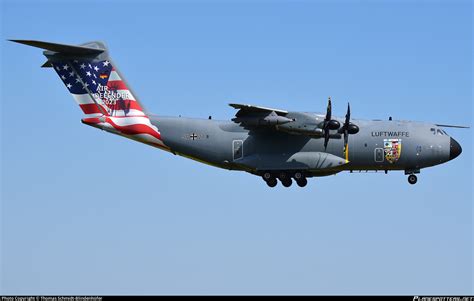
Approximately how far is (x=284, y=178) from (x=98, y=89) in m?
→ 10.9

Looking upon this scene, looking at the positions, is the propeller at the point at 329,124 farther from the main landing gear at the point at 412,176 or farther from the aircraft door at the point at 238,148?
the main landing gear at the point at 412,176

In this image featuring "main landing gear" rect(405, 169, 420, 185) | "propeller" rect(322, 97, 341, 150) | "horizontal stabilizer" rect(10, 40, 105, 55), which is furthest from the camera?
"horizontal stabilizer" rect(10, 40, 105, 55)

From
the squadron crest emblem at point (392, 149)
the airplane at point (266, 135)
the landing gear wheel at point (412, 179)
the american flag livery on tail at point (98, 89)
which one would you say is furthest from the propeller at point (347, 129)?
the american flag livery on tail at point (98, 89)

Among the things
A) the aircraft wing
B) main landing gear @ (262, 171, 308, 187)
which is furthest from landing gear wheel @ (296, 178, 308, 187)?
the aircraft wing

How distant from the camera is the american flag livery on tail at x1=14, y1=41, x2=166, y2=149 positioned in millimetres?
41875

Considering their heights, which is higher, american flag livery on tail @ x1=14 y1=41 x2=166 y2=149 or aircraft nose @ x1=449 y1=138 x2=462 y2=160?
american flag livery on tail @ x1=14 y1=41 x2=166 y2=149

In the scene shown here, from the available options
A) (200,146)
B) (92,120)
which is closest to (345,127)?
(200,146)

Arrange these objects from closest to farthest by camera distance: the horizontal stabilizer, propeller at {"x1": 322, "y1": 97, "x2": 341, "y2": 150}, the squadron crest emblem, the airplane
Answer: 1. propeller at {"x1": 322, "y1": 97, "x2": 341, "y2": 150}
2. the airplane
3. the squadron crest emblem
4. the horizontal stabilizer

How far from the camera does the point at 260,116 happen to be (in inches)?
1512

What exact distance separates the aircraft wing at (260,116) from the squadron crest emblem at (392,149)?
5020mm

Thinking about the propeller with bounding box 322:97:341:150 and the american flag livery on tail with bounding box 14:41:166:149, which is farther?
the american flag livery on tail with bounding box 14:41:166:149

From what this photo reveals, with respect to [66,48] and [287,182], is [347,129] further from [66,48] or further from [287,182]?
[66,48]

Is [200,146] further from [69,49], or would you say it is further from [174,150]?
[69,49]

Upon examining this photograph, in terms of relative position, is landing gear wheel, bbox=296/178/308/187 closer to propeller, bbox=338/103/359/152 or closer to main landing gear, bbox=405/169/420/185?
propeller, bbox=338/103/359/152
